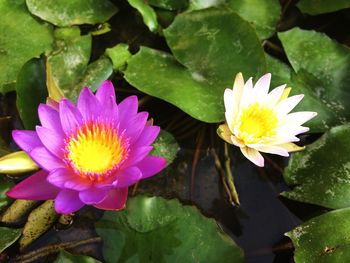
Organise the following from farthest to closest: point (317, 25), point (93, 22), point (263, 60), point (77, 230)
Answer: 1. point (317, 25)
2. point (93, 22)
3. point (263, 60)
4. point (77, 230)

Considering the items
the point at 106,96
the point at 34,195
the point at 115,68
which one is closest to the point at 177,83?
the point at 115,68

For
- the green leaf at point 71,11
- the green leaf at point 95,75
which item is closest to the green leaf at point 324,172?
the green leaf at point 95,75

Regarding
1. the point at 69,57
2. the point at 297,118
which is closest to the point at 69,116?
the point at 69,57

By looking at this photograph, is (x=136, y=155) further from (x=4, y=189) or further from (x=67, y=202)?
(x=4, y=189)

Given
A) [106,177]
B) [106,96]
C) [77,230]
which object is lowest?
[77,230]

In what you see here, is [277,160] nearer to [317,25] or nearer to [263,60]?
[263,60]

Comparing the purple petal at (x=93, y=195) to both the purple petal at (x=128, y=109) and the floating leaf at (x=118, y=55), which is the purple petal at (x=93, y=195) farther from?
the floating leaf at (x=118, y=55)

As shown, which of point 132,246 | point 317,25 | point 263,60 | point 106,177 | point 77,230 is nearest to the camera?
point 106,177
